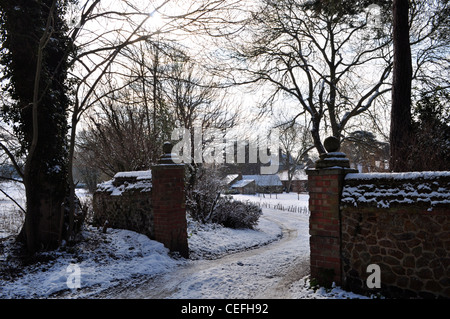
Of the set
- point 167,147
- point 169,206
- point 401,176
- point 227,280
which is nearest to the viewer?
point 401,176

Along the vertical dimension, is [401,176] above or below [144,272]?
above

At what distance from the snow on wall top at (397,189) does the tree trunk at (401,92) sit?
15.2ft

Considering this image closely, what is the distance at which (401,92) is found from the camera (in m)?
7.94

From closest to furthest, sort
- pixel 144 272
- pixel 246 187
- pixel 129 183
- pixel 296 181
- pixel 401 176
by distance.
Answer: pixel 401 176 → pixel 144 272 → pixel 129 183 → pixel 246 187 → pixel 296 181

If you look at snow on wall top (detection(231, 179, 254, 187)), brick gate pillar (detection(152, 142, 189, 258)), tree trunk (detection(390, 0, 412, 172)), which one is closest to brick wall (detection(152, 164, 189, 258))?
brick gate pillar (detection(152, 142, 189, 258))

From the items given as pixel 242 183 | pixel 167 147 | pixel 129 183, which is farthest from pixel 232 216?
pixel 242 183

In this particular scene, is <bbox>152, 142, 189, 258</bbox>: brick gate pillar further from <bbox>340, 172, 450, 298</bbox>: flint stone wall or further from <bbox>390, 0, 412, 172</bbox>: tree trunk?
<bbox>390, 0, 412, 172</bbox>: tree trunk

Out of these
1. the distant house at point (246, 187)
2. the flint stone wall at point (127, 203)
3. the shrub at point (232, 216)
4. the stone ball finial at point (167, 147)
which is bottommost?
the distant house at point (246, 187)

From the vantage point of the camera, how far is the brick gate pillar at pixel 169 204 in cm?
626

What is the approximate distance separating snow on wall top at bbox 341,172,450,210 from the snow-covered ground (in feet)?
4.46

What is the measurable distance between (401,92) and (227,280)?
7059mm

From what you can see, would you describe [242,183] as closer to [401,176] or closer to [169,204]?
[169,204]

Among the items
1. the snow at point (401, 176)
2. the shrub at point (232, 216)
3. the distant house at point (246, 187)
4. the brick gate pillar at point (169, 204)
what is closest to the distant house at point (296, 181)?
the distant house at point (246, 187)

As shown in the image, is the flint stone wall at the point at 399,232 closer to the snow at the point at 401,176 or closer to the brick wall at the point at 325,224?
the snow at the point at 401,176
